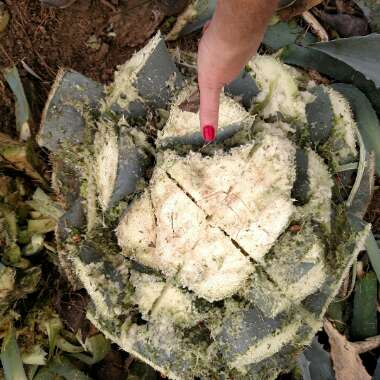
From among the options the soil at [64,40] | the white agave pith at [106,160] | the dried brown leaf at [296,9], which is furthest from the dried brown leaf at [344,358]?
the soil at [64,40]

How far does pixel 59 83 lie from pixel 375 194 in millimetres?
894

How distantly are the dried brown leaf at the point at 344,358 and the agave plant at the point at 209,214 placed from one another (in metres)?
0.21

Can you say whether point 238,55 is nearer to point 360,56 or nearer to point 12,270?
point 360,56

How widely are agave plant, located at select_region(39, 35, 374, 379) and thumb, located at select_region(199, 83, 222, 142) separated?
4.5 inches

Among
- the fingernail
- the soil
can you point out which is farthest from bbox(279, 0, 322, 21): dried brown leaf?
the fingernail

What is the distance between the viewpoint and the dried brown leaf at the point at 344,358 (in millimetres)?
1378

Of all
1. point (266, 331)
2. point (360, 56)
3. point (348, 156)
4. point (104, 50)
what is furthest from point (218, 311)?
point (104, 50)

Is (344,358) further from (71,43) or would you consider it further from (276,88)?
(71,43)

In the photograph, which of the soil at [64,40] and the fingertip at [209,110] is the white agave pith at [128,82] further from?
the soil at [64,40]

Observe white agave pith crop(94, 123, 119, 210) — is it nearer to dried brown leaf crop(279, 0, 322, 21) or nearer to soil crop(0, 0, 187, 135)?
soil crop(0, 0, 187, 135)

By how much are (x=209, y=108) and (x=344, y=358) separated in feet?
2.80

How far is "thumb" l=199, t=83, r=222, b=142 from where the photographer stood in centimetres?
84

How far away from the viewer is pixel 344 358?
4.58ft

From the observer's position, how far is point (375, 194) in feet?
4.88
